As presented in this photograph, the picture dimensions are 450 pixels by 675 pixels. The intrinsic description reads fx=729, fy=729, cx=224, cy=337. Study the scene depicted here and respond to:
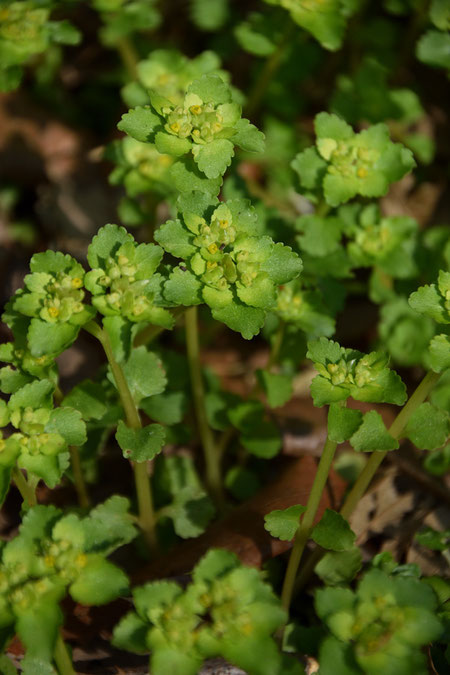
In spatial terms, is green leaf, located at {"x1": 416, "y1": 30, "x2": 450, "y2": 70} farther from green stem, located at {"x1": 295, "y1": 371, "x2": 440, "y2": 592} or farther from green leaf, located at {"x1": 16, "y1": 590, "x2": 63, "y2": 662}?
green leaf, located at {"x1": 16, "y1": 590, "x2": 63, "y2": 662}

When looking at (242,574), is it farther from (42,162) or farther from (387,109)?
(42,162)

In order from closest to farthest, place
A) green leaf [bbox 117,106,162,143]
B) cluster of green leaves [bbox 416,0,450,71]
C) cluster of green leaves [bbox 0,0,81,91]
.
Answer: green leaf [bbox 117,106,162,143] < cluster of green leaves [bbox 0,0,81,91] < cluster of green leaves [bbox 416,0,450,71]

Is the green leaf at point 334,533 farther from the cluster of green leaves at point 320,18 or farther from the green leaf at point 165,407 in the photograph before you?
the cluster of green leaves at point 320,18

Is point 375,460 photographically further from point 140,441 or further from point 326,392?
point 140,441

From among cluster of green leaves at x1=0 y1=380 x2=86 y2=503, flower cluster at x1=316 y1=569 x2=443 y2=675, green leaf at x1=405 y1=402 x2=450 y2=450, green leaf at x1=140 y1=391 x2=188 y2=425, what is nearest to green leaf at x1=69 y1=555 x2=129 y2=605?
cluster of green leaves at x1=0 y1=380 x2=86 y2=503

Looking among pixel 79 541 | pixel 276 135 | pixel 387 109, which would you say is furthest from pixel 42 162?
pixel 79 541

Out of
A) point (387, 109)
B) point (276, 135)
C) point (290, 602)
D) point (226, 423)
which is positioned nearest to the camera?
point (290, 602)
